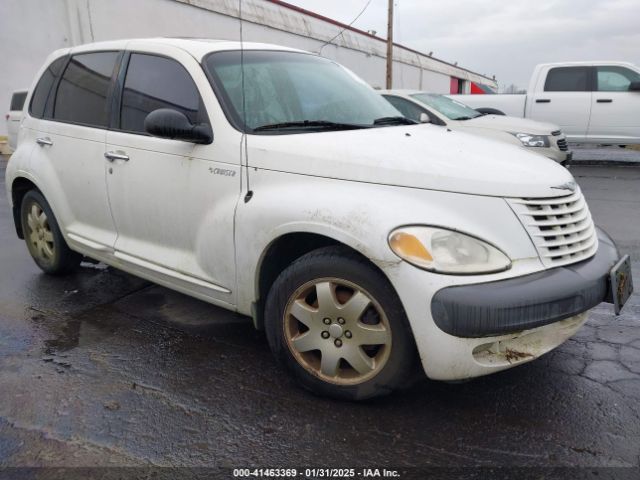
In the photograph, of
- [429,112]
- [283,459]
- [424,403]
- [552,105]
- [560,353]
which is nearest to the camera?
[283,459]

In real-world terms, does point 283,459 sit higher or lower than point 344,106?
lower

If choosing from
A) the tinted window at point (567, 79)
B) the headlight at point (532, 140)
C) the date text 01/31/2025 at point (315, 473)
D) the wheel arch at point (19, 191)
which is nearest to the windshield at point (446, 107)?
the headlight at point (532, 140)

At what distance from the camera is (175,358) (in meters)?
3.12

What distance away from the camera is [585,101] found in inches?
442

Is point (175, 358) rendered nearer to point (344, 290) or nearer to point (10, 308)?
point (344, 290)

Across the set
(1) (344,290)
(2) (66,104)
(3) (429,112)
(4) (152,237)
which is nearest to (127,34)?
(3) (429,112)

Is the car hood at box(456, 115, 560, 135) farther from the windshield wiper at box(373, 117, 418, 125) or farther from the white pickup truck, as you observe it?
the windshield wiper at box(373, 117, 418, 125)

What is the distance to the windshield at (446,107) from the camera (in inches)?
328

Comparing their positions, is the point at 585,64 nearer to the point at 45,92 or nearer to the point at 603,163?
the point at 603,163

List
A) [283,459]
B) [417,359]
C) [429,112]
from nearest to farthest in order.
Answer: [283,459] < [417,359] < [429,112]

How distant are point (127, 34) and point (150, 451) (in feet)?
55.9

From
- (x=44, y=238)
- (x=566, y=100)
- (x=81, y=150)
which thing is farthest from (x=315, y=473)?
(x=566, y=100)

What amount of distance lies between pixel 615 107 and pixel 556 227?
33.5 feet

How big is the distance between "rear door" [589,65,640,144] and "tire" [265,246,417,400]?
1064cm
